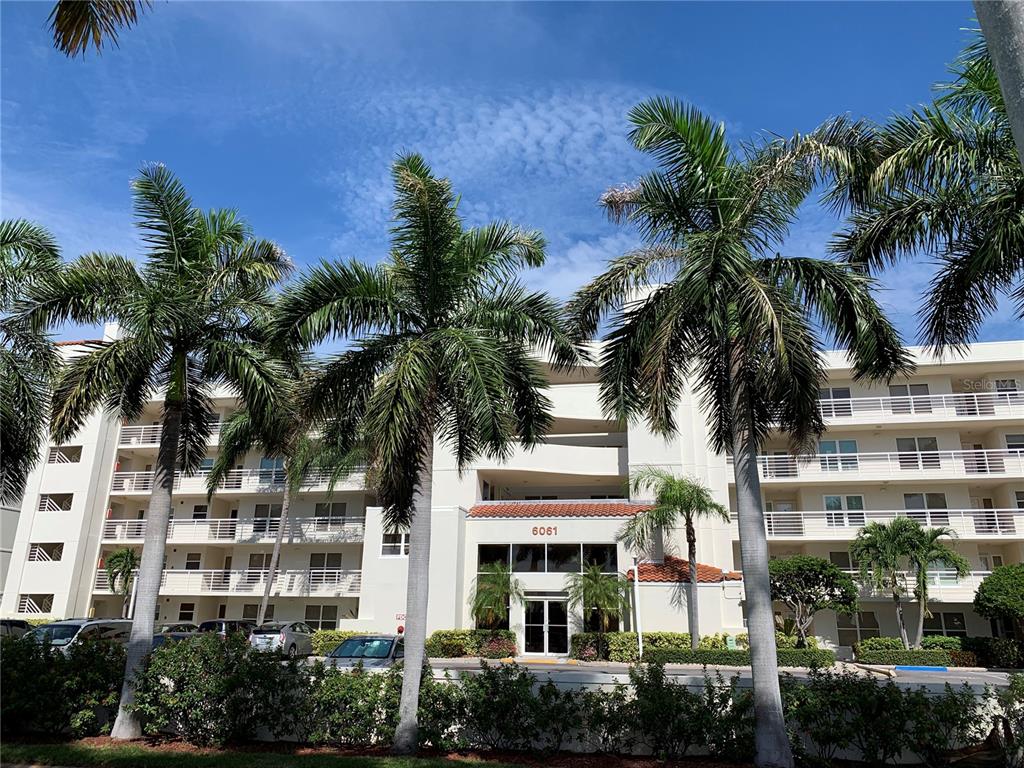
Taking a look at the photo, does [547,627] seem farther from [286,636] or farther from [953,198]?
[953,198]

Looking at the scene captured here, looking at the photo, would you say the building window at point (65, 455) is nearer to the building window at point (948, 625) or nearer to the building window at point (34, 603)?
the building window at point (34, 603)

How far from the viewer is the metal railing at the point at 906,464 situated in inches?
1359

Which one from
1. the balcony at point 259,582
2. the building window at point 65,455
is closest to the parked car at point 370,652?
the balcony at point 259,582

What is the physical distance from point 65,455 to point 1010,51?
47118mm

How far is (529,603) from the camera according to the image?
31484mm

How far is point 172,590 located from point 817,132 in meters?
37.6

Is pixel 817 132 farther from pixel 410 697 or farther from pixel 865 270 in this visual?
pixel 410 697

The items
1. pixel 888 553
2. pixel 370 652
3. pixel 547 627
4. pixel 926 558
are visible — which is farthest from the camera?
pixel 547 627

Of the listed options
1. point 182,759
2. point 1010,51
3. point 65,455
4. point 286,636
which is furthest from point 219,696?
point 65,455

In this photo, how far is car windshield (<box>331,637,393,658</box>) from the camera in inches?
773

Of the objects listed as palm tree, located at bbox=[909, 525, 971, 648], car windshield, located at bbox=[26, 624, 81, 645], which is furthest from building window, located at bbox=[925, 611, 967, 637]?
car windshield, located at bbox=[26, 624, 81, 645]

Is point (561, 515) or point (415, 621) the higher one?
point (561, 515)

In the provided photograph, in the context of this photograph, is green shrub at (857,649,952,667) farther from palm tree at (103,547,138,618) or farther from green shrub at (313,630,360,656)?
palm tree at (103,547,138,618)

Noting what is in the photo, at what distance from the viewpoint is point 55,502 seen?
135 ft
